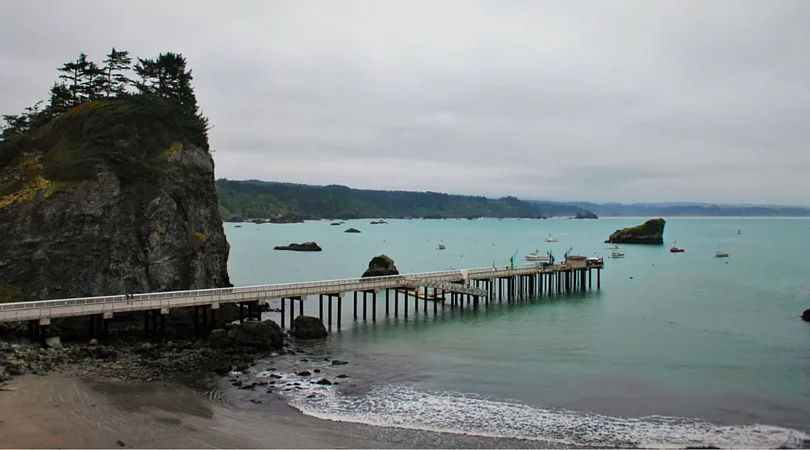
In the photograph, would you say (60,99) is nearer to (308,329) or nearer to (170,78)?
(170,78)

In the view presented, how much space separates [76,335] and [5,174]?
17.6m

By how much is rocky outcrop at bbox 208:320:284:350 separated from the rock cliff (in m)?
10.7

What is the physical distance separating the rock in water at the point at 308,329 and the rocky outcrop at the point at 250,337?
13.2 ft

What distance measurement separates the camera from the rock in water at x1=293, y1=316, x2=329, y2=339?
4561cm

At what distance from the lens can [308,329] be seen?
45781 millimetres

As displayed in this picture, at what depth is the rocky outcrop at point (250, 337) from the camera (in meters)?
40.3

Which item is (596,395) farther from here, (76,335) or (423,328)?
(76,335)

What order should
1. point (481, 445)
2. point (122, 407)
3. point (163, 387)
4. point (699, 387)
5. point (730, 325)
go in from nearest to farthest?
point (481, 445)
point (122, 407)
point (163, 387)
point (699, 387)
point (730, 325)

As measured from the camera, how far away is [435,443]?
25.6m

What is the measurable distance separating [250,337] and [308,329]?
19.7 feet

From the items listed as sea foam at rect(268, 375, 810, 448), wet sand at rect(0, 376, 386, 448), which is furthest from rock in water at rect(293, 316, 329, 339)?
wet sand at rect(0, 376, 386, 448)

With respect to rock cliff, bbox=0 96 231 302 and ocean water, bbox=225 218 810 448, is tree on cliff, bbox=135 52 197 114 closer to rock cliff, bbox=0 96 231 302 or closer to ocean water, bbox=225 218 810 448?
rock cliff, bbox=0 96 231 302

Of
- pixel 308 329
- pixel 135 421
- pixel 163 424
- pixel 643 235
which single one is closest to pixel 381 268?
pixel 308 329

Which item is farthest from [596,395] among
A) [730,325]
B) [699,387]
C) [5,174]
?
[5,174]
